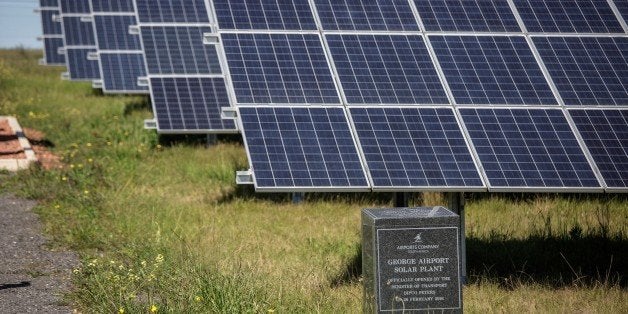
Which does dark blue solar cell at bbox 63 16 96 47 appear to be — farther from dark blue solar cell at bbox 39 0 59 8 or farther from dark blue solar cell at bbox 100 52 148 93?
dark blue solar cell at bbox 39 0 59 8

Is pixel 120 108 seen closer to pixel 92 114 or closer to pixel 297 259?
pixel 92 114

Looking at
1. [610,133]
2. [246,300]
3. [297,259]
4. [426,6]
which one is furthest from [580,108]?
[246,300]

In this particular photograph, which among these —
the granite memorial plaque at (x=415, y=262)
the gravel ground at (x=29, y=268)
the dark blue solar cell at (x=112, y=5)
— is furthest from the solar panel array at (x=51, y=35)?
the granite memorial plaque at (x=415, y=262)

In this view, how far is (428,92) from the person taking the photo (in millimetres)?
10758

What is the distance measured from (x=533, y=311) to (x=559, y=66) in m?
3.16

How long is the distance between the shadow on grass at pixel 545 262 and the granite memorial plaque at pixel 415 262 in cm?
202

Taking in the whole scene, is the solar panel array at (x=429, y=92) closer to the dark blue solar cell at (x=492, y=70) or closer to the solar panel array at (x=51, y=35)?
the dark blue solar cell at (x=492, y=70)

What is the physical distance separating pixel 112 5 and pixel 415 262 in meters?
23.5

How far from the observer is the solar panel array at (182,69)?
61.9 ft

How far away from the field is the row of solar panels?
1030 millimetres

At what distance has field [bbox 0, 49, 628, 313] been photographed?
949cm

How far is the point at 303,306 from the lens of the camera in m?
9.11

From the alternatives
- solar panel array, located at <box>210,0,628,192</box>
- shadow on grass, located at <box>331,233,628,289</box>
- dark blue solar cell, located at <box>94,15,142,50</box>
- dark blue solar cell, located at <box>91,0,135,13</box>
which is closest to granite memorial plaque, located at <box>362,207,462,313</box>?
solar panel array, located at <box>210,0,628,192</box>

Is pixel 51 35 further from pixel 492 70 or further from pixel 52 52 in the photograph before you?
pixel 492 70
